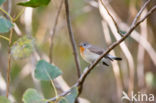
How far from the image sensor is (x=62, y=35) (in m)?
4.04

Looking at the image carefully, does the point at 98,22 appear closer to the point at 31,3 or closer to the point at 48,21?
the point at 48,21

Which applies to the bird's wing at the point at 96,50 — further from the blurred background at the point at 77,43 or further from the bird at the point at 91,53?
the blurred background at the point at 77,43

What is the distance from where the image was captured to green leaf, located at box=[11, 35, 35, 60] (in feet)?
4.53

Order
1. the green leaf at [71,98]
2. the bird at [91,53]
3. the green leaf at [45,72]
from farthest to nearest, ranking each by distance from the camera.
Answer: the bird at [91,53] → the green leaf at [45,72] → the green leaf at [71,98]

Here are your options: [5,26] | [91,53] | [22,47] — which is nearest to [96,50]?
[91,53]

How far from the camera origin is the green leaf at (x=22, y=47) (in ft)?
4.53

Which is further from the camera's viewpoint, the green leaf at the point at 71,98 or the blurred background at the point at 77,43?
the blurred background at the point at 77,43

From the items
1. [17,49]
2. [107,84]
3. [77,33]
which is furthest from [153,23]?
[17,49]

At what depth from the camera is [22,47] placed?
1.41 m

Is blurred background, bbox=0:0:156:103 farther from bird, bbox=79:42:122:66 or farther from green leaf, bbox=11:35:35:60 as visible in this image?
green leaf, bbox=11:35:35:60

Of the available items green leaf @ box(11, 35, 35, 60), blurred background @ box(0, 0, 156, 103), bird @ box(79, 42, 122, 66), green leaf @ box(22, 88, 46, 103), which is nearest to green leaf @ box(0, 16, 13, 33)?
green leaf @ box(11, 35, 35, 60)

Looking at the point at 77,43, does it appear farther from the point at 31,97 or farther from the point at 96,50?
the point at 31,97

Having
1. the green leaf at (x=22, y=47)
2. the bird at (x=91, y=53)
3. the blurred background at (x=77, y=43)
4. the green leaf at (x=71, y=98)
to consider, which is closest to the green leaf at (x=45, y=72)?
the green leaf at (x=22, y=47)

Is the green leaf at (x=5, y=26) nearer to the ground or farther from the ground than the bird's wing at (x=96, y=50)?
farther from the ground
